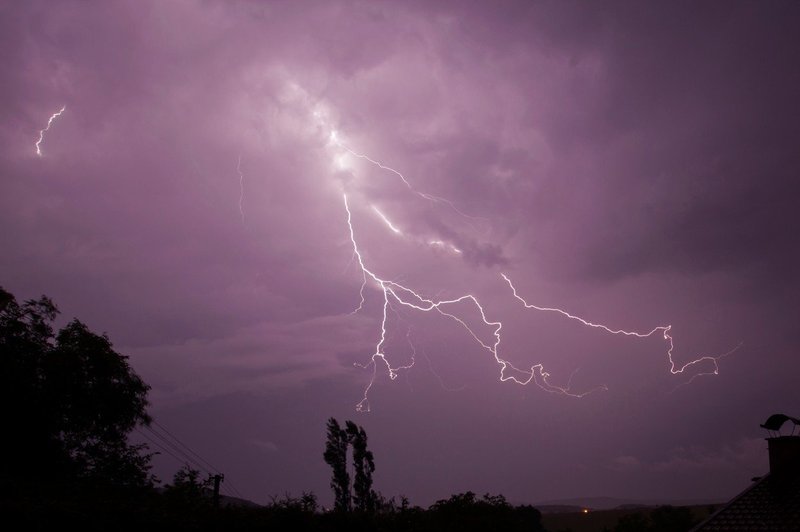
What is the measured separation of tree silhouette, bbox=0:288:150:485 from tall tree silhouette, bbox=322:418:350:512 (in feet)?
55.9

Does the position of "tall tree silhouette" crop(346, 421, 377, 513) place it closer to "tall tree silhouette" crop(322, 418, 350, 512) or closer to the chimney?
"tall tree silhouette" crop(322, 418, 350, 512)

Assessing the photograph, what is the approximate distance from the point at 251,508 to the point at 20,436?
7.41 metres

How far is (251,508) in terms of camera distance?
16.2 m

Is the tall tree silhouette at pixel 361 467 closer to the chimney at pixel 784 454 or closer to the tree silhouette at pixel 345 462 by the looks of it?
the tree silhouette at pixel 345 462

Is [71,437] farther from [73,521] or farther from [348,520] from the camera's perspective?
[348,520]

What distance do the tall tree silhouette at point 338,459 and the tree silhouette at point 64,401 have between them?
55.9ft

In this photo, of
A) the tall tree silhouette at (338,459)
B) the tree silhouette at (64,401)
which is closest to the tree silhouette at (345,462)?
the tall tree silhouette at (338,459)

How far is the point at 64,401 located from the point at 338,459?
20.0 metres

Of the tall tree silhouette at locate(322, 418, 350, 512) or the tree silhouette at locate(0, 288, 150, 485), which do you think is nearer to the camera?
the tree silhouette at locate(0, 288, 150, 485)

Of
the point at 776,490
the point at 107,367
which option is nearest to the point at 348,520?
the point at 107,367

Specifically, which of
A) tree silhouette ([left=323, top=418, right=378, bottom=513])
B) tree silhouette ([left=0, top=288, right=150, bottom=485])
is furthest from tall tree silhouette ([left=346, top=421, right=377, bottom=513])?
tree silhouette ([left=0, top=288, right=150, bottom=485])

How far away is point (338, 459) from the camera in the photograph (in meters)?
34.8

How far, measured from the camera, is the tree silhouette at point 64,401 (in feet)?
55.0

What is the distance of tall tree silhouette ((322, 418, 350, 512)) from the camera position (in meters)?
33.9
